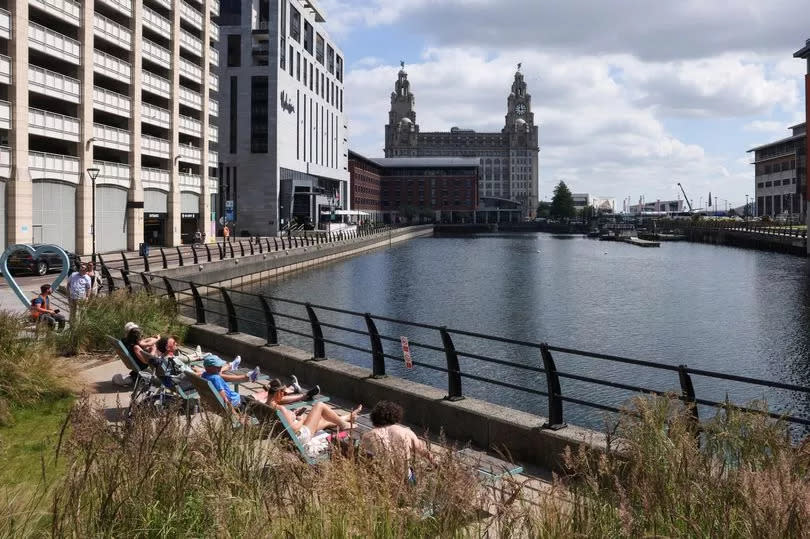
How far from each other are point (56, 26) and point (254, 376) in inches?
1798

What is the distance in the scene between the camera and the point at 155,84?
61406 mm

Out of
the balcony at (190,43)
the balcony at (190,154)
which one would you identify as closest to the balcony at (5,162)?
the balcony at (190,154)

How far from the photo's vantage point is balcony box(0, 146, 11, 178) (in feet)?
139

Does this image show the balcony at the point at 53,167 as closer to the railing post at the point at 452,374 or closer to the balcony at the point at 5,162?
the balcony at the point at 5,162

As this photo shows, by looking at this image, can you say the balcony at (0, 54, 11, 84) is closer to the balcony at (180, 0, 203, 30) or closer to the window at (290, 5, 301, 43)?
the balcony at (180, 0, 203, 30)

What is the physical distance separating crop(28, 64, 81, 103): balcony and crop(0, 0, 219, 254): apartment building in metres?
0.10

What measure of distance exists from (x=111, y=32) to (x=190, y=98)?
586 inches

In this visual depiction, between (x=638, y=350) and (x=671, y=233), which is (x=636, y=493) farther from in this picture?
(x=671, y=233)

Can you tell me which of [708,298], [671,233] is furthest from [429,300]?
[671,233]

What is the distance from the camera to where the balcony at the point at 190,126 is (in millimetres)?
67312

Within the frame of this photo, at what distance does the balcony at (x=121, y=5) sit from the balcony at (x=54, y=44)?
533cm

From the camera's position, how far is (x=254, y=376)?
41.5 ft

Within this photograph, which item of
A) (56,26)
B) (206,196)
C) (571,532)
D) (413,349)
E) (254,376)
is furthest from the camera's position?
(206,196)

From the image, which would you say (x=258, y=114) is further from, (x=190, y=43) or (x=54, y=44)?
(x=54, y=44)
